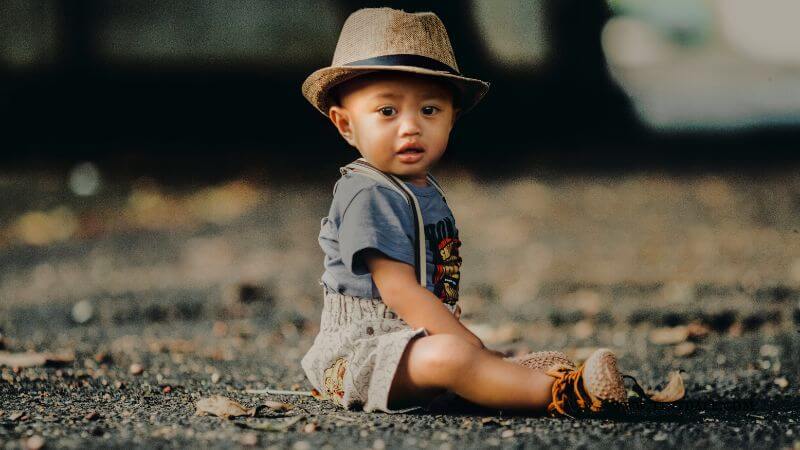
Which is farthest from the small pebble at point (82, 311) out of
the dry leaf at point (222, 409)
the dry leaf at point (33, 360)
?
the dry leaf at point (222, 409)

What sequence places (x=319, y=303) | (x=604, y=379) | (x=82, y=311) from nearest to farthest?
(x=604, y=379) < (x=82, y=311) < (x=319, y=303)

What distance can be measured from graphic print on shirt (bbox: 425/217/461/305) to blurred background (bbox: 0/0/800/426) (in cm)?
88

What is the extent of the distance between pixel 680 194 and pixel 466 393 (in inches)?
263

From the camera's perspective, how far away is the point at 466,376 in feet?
7.51

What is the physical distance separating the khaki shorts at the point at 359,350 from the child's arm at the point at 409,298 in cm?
3

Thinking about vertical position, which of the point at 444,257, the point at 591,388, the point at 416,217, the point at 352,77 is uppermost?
the point at 352,77

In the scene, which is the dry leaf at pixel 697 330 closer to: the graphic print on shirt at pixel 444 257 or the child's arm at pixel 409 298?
the graphic print on shirt at pixel 444 257

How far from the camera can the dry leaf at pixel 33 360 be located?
10.6 feet

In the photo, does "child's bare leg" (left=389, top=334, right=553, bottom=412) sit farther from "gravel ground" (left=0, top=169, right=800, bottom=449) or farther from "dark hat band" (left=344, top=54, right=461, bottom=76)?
"dark hat band" (left=344, top=54, right=461, bottom=76)

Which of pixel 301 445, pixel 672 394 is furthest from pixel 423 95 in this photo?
pixel 672 394

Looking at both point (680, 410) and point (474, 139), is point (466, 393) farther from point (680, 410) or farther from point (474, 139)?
point (474, 139)

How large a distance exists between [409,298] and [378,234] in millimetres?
173

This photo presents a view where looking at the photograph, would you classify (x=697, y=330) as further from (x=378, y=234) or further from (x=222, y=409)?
(x=222, y=409)

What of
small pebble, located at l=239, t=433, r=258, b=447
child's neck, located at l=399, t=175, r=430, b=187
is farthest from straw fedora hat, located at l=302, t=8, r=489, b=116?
small pebble, located at l=239, t=433, r=258, b=447
